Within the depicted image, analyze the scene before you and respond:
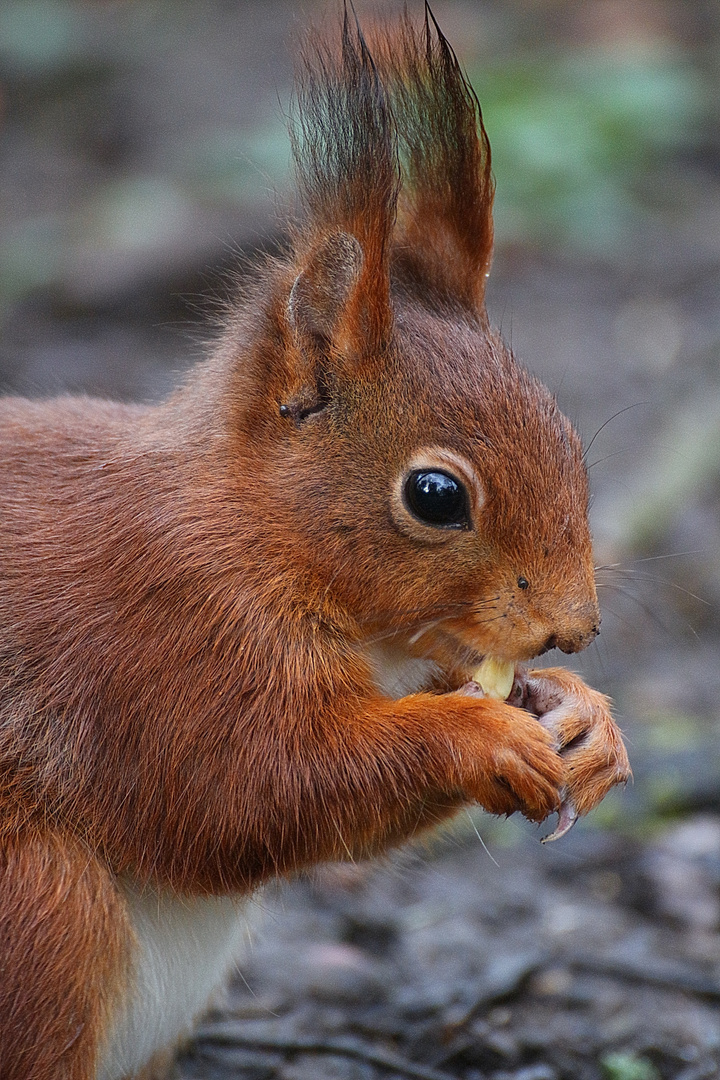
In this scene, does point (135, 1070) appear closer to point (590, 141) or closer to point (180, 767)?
point (180, 767)

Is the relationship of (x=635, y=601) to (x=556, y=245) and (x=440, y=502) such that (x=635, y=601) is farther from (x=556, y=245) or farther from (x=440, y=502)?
(x=556, y=245)

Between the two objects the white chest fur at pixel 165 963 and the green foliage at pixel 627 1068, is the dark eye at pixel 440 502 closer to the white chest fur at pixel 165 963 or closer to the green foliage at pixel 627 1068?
the white chest fur at pixel 165 963

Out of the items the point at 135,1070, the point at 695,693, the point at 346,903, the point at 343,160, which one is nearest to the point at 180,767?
the point at 135,1070

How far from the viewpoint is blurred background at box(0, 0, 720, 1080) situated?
4.25m

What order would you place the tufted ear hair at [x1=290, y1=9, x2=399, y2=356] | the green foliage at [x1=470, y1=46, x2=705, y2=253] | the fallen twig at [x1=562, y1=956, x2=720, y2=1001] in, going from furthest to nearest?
1. the green foliage at [x1=470, y1=46, x2=705, y2=253]
2. the fallen twig at [x1=562, y1=956, x2=720, y2=1001]
3. the tufted ear hair at [x1=290, y1=9, x2=399, y2=356]

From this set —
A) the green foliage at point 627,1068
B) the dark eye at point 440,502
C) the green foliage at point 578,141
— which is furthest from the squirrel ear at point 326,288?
the green foliage at point 578,141

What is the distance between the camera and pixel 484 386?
245cm

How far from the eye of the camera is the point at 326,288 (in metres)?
2.43

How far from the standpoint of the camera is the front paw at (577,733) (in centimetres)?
244

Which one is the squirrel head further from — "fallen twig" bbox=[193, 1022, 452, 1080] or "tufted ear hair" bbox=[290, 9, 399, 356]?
"fallen twig" bbox=[193, 1022, 452, 1080]

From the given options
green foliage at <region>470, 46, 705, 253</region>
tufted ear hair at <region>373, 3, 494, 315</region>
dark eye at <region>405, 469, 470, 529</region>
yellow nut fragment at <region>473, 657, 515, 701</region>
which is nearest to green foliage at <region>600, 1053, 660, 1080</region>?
yellow nut fragment at <region>473, 657, 515, 701</region>

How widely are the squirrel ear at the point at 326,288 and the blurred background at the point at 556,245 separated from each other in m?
1.23

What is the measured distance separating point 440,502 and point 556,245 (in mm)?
5981

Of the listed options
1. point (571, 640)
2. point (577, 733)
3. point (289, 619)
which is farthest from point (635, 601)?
point (289, 619)
